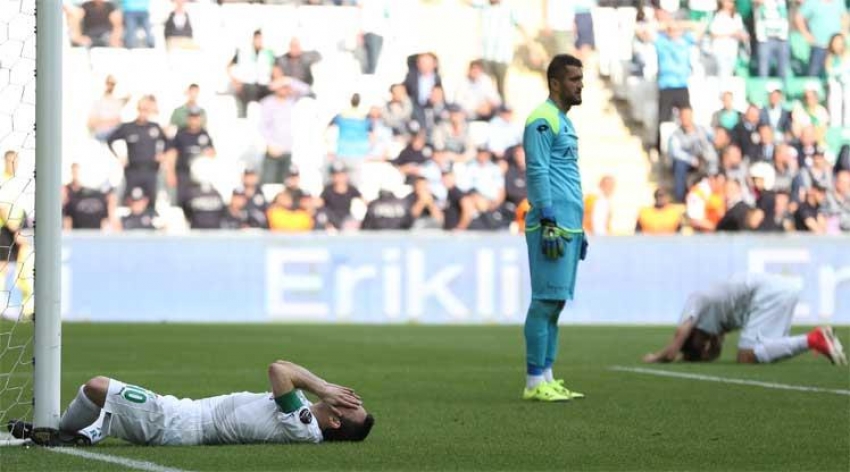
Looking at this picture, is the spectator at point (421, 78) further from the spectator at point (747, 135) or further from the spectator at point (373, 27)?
the spectator at point (747, 135)

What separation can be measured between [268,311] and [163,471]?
1533cm

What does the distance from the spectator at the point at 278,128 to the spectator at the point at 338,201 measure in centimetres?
107

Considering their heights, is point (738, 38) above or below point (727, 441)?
above

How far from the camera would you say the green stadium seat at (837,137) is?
84.7 feet

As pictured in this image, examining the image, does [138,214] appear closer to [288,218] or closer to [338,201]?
[288,218]

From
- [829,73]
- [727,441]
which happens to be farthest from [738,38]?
[727,441]

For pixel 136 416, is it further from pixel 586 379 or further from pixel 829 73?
pixel 829 73

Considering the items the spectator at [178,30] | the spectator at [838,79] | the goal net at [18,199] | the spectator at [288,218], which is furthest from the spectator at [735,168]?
the goal net at [18,199]

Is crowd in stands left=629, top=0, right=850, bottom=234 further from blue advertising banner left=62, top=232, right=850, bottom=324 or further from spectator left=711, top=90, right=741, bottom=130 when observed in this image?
blue advertising banner left=62, top=232, right=850, bottom=324

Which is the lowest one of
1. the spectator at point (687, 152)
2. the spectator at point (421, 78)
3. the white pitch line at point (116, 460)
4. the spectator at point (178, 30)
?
the white pitch line at point (116, 460)

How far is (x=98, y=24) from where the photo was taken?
2452 centimetres

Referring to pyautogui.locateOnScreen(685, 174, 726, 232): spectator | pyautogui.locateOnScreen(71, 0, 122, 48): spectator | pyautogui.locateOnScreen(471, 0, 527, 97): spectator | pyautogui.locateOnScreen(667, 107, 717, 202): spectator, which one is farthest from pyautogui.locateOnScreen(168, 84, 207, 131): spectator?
pyautogui.locateOnScreen(685, 174, 726, 232): spectator

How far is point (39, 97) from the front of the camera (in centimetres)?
796

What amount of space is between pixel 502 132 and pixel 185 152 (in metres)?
4.65
